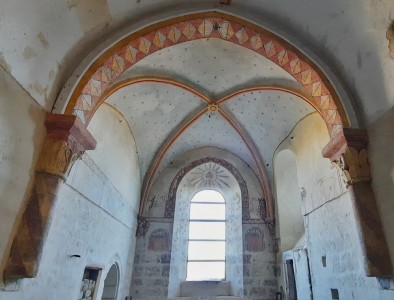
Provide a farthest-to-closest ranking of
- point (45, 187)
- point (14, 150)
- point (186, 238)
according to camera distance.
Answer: point (186, 238), point (45, 187), point (14, 150)

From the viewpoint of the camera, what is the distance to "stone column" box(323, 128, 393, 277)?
10.0ft

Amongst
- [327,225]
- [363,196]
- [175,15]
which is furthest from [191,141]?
[363,196]

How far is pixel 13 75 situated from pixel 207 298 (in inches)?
264

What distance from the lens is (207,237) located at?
28.0ft

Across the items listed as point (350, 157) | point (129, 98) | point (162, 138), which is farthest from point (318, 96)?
point (162, 138)

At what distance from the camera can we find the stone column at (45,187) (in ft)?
8.99

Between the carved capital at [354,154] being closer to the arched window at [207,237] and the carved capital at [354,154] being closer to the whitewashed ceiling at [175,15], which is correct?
the whitewashed ceiling at [175,15]

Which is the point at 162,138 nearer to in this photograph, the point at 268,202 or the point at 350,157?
the point at 268,202

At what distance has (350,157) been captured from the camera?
3.55 metres

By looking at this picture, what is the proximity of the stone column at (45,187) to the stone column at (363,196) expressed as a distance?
328cm

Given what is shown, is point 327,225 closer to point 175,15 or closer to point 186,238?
point 175,15

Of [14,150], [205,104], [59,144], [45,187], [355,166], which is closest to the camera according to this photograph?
[14,150]

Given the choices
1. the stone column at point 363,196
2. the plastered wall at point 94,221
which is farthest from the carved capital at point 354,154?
the plastered wall at point 94,221

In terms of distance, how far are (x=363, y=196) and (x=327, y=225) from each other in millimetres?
1714
